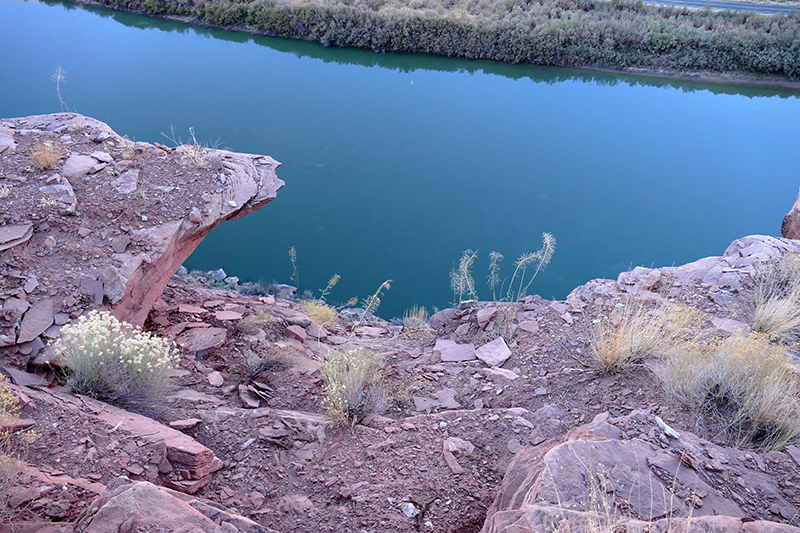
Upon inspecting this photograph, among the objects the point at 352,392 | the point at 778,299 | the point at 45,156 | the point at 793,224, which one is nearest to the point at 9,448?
the point at 352,392

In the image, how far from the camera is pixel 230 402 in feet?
13.2

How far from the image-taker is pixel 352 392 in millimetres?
3662

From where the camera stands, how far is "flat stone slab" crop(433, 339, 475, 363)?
5.02 m

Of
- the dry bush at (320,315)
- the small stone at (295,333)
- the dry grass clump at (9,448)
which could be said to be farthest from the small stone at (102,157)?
the dry grass clump at (9,448)

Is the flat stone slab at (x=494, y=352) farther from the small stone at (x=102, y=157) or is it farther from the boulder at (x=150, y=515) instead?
the small stone at (x=102, y=157)

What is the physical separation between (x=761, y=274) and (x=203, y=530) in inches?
234

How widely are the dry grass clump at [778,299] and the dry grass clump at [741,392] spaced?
0.72 m

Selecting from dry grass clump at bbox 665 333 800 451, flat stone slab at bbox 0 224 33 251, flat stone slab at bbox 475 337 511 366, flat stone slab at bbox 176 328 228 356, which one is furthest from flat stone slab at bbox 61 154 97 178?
dry grass clump at bbox 665 333 800 451

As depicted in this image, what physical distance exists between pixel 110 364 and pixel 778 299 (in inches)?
246

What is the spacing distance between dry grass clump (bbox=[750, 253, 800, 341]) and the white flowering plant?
4.94 m

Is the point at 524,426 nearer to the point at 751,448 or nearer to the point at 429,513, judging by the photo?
the point at 429,513

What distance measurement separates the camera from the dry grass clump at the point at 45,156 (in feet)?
16.4

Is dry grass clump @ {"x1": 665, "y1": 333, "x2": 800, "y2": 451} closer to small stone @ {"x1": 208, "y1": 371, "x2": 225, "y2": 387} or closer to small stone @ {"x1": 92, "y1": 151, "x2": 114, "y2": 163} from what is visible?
small stone @ {"x1": 208, "y1": 371, "x2": 225, "y2": 387}

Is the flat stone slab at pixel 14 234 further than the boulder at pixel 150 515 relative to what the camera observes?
Yes
